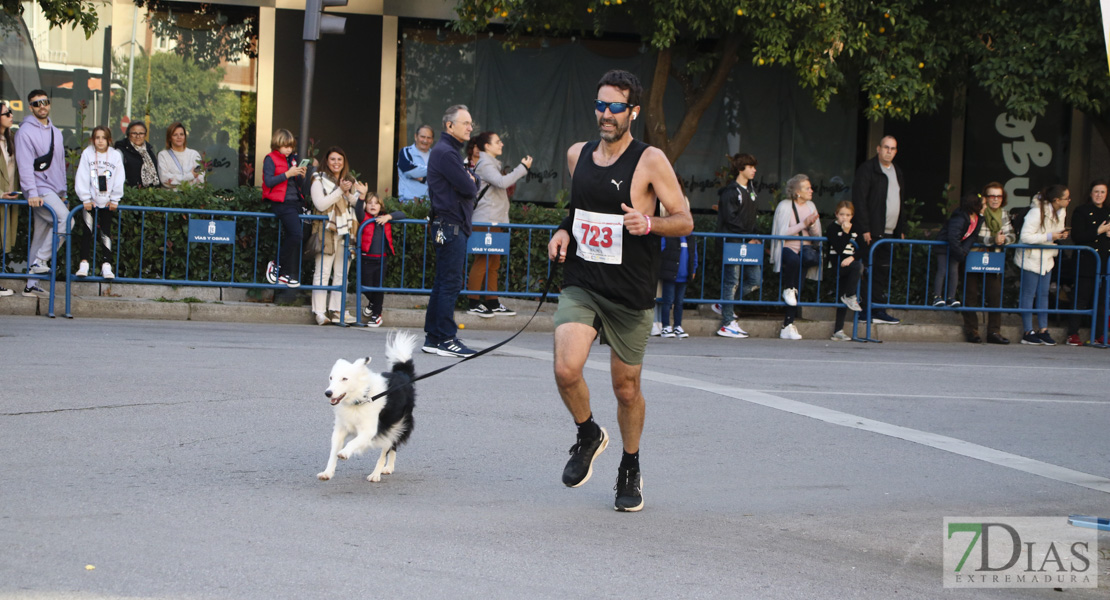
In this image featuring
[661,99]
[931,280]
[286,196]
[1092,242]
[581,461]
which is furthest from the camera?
[661,99]

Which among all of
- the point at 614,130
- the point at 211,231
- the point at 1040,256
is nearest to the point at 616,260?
the point at 614,130

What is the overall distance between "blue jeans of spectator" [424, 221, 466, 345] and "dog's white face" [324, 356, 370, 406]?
5057 millimetres

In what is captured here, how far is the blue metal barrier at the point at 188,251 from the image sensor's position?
13.7 meters

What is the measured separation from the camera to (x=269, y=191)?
13875 mm

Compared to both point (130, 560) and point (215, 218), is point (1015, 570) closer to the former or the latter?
point (130, 560)

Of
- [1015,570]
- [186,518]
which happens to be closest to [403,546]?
[186,518]

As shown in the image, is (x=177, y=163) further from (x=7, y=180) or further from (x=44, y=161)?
(x=7, y=180)

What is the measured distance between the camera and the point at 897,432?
831 centimetres

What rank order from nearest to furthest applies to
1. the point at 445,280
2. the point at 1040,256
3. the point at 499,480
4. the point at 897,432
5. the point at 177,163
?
the point at 499,480, the point at 897,432, the point at 445,280, the point at 177,163, the point at 1040,256

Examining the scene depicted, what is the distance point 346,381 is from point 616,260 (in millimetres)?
1463

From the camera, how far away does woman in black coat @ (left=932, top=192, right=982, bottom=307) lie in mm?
15250

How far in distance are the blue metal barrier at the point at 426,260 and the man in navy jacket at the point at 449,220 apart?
2.74 m

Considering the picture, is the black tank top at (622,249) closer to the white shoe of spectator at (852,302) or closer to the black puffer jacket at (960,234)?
the white shoe of spectator at (852,302)

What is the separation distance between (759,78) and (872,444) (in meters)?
13.3
